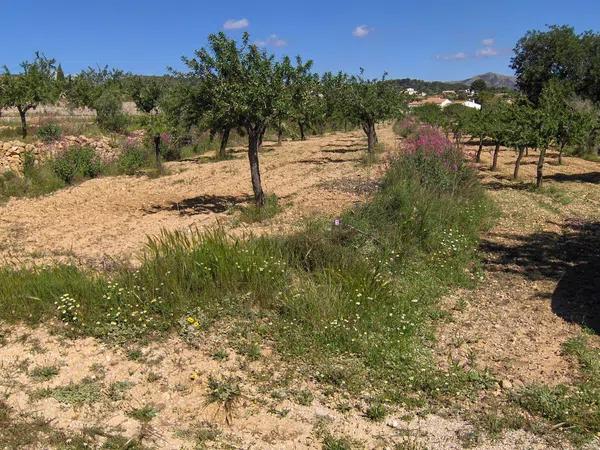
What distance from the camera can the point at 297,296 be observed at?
5.64m

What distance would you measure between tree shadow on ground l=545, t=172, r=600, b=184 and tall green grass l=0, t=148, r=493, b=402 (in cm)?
1000

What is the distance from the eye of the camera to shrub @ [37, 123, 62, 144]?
19.4 meters

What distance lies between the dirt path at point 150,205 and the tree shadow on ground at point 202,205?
2 cm

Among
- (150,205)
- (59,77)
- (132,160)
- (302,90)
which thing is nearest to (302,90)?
(302,90)

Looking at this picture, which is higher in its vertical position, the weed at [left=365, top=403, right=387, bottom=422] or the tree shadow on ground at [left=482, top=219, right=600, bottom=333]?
the weed at [left=365, top=403, right=387, bottom=422]

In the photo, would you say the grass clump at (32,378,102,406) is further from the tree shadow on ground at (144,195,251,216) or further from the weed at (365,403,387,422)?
the tree shadow on ground at (144,195,251,216)

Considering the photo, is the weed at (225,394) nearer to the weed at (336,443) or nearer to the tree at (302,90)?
the weed at (336,443)

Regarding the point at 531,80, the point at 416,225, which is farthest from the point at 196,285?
the point at 531,80

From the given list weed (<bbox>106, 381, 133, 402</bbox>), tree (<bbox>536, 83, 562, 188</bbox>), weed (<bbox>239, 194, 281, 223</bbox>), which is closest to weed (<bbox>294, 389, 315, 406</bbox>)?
weed (<bbox>106, 381, 133, 402</bbox>)

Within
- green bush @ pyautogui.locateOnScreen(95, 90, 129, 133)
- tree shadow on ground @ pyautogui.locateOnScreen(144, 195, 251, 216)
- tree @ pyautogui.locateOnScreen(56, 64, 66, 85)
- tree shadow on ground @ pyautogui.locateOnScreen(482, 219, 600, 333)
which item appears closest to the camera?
tree shadow on ground @ pyautogui.locateOnScreen(482, 219, 600, 333)

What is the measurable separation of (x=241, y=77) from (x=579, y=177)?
11.5 m

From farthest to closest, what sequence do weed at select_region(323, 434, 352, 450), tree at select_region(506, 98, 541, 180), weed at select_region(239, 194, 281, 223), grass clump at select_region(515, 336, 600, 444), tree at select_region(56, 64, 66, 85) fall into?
tree at select_region(56, 64, 66, 85)
tree at select_region(506, 98, 541, 180)
weed at select_region(239, 194, 281, 223)
grass clump at select_region(515, 336, 600, 444)
weed at select_region(323, 434, 352, 450)

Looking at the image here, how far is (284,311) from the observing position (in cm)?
564

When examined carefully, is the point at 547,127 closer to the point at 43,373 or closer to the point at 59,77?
the point at 43,373
